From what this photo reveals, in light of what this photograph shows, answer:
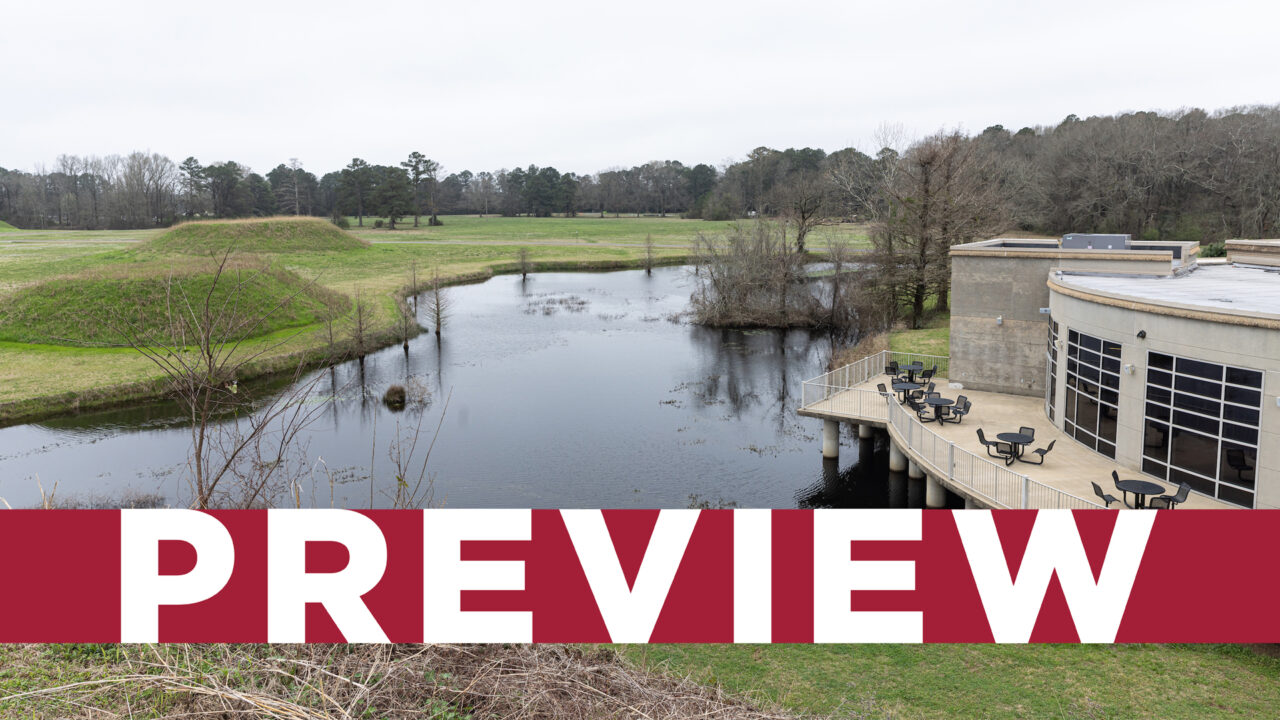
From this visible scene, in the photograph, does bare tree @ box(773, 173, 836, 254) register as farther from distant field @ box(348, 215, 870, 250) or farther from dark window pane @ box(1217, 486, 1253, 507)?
dark window pane @ box(1217, 486, 1253, 507)

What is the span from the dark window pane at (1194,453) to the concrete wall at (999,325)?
33.2 ft

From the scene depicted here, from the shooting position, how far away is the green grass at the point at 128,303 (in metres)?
43.6

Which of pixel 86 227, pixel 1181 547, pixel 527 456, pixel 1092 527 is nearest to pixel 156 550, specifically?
pixel 1092 527

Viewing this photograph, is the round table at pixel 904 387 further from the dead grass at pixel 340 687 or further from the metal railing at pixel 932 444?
the dead grass at pixel 340 687

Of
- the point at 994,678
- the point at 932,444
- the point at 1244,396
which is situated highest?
the point at 1244,396

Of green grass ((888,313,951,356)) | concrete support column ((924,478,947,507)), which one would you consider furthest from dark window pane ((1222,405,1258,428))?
green grass ((888,313,951,356))

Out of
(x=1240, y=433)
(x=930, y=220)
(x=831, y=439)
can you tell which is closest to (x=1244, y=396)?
(x=1240, y=433)

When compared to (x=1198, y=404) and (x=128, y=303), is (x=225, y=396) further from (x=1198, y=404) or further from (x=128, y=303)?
(x=128, y=303)

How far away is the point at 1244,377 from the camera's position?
1659 cm

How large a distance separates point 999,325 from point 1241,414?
12133 millimetres

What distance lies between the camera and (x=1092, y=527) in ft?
22.6

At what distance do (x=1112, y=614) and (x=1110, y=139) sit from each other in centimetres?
9420

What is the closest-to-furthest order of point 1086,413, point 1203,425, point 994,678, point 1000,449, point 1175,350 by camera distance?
point 994,678
point 1203,425
point 1175,350
point 1000,449
point 1086,413

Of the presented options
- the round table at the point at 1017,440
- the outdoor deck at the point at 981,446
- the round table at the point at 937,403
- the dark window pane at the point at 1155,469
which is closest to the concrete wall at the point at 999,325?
the outdoor deck at the point at 981,446
